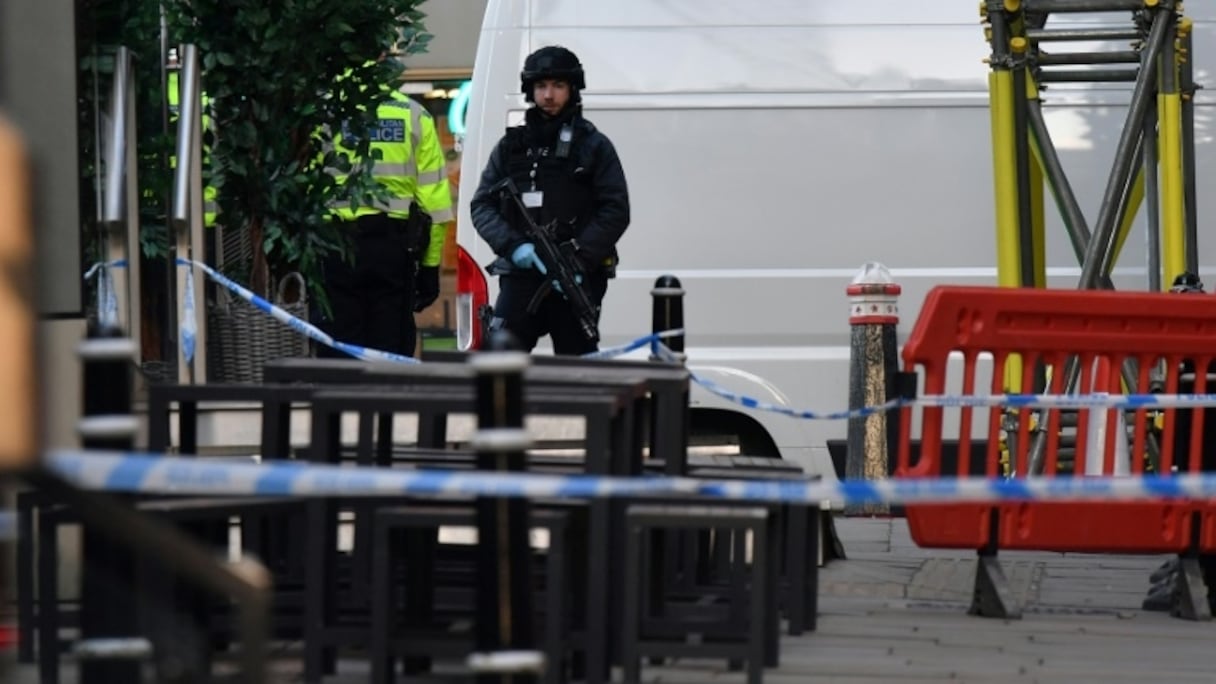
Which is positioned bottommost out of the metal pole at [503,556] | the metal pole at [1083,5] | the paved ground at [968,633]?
the paved ground at [968,633]

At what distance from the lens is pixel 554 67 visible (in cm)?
1110

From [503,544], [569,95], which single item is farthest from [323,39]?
[503,544]

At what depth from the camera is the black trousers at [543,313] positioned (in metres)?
11.4

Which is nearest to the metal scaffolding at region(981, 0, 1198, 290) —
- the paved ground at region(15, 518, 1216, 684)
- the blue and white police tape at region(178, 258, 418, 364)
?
the paved ground at region(15, 518, 1216, 684)

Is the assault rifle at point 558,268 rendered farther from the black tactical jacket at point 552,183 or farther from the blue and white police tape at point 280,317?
the blue and white police tape at point 280,317

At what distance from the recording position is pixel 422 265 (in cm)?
1342

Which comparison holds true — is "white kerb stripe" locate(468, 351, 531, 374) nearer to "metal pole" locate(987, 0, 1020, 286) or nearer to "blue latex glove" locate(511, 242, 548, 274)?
"metal pole" locate(987, 0, 1020, 286)

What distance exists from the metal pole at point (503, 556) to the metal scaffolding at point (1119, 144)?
6063 mm

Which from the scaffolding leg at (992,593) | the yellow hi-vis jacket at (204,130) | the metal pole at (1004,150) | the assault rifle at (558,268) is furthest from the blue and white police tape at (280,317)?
the scaffolding leg at (992,593)

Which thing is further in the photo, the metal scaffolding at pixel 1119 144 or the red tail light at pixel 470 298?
the red tail light at pixel 470 298

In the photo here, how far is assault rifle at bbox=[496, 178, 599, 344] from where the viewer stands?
11192mm

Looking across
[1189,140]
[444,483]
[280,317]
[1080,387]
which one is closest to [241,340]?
[280,317]

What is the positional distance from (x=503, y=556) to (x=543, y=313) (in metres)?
6.95

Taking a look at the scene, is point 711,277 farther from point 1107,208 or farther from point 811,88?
point 1107,208
